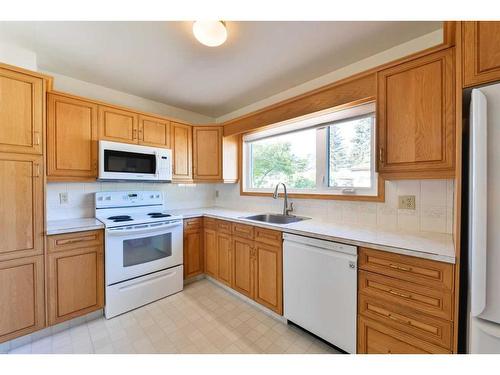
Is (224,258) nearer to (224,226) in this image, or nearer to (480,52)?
(224,226)

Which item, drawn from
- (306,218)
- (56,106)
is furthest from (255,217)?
(56,106)

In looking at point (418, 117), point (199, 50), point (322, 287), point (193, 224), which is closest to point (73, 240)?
point (193, 224)

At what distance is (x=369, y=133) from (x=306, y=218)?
101cm

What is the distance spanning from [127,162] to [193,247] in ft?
4.15

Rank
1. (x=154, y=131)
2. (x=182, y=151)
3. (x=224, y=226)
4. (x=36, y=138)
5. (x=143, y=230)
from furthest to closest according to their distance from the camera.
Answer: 1. (x=182, y=151)
2. (x=154, y=131)
3. (x=224, y=226)
4. (x=143, y=230)
5. (x=36, y=138)

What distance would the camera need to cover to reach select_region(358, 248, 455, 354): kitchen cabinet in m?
1.10

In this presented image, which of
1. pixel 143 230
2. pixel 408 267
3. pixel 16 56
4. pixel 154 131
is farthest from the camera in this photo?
pixel 154 131

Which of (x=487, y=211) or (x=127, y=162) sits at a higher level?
(x=127, y=162)

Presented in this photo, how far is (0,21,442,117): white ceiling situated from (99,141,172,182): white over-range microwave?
765 mm

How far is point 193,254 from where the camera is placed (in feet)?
8.79

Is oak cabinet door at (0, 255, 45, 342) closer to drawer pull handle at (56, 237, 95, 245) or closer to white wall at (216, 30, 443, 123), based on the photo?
drawer pull handle at (56, 237, 95, 245)

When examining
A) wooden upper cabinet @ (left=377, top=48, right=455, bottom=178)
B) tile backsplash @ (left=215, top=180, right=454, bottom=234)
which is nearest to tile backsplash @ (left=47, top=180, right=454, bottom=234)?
tile backsplash @ (left=215, top=180, right=454, bottom=234)

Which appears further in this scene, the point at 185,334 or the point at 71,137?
the point at 71,137

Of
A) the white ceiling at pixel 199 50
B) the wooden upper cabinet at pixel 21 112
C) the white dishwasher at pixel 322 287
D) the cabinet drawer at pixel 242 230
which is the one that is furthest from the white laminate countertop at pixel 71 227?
the white dishwasher at pixel 322 287
